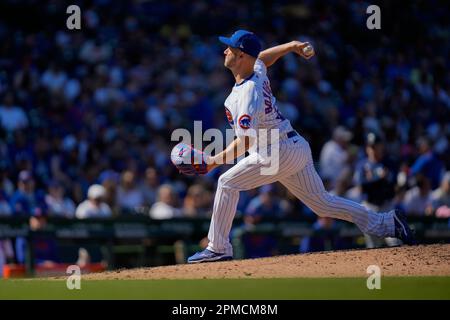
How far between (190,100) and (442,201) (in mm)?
5215

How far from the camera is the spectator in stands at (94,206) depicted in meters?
13.7

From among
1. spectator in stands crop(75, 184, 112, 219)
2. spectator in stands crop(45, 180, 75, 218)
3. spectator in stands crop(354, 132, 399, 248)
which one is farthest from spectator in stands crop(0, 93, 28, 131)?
spectator in stands crop(354, 132, 399, 248)

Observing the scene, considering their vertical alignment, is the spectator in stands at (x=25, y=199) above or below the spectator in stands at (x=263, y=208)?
above

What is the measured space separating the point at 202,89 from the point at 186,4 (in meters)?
2.75

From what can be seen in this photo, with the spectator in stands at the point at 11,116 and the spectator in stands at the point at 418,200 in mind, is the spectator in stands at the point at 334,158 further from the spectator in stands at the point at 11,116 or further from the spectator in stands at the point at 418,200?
the spectator in stands at the point at 11,116

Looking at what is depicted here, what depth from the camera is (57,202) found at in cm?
1422

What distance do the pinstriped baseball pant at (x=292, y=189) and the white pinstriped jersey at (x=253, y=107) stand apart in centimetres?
23

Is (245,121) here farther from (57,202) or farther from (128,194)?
(128,194)

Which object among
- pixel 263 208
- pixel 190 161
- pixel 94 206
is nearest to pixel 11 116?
pixel 94 206

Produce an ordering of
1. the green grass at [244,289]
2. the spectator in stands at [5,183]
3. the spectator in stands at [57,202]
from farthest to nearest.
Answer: the spectator in stands at [57,202]
the spectator in stands at [5,183]
the green grass at [244,289]

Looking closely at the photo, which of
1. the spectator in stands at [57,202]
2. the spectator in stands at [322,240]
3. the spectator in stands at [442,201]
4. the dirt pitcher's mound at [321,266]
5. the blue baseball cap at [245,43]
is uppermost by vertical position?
the blue baseball cap at [245,43]

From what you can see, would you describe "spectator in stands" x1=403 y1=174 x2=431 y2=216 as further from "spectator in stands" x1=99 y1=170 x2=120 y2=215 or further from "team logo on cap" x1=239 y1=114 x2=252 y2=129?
"team logo on cap" x1=239 y1=114 x2=252 y2=129

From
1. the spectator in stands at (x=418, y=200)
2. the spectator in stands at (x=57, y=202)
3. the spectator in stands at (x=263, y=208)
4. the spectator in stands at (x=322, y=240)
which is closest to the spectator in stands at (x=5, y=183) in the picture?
the spectator in stands at (x=57, y=202)
